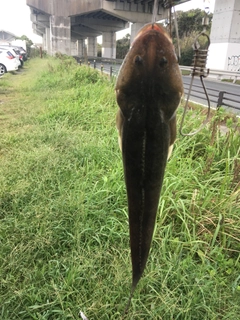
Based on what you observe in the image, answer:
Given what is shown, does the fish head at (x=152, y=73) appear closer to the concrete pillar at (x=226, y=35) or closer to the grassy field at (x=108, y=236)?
the grassy field at (x=108, y=236)

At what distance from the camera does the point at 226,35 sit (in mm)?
15734

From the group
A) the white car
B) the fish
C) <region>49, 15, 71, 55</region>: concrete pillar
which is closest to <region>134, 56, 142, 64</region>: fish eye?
the fish

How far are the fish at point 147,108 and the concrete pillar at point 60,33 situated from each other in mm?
27182

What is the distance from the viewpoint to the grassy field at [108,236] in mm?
1750

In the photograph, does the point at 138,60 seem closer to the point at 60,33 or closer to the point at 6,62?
the point at 6,62

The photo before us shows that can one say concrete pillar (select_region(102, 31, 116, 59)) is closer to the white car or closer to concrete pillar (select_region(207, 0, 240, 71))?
concrete pillar (select_region(207, 0, 240, 71))

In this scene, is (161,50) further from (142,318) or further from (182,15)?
(182,15)

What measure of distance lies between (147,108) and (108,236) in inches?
67.0

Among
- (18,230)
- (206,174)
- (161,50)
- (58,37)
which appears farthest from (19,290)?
(58,37)

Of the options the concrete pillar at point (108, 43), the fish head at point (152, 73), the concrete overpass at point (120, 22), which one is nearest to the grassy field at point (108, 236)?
the fish head at point (152, 73)

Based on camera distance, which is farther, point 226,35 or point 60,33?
point 60,33

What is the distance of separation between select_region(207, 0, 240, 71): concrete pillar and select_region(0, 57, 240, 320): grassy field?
14.5 meters

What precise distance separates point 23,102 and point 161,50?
805cm

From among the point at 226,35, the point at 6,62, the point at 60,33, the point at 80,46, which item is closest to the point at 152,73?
the point at 6,62
